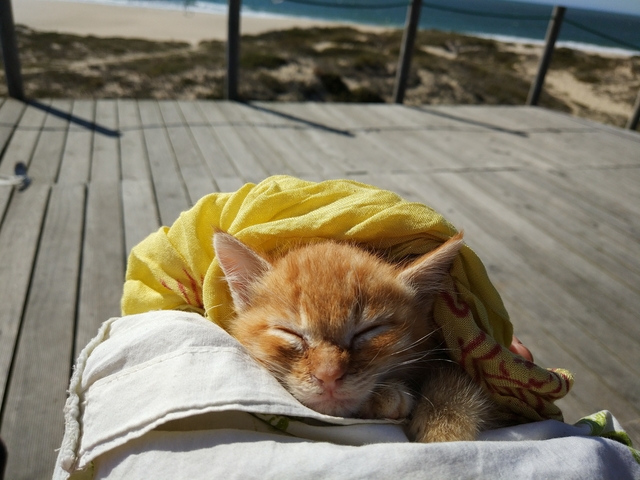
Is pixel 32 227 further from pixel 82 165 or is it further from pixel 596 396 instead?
pixel 596 396

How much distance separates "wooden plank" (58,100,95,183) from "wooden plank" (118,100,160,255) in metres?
0.29

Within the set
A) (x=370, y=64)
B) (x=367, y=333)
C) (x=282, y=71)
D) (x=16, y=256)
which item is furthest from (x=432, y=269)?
(x=370, y=64)

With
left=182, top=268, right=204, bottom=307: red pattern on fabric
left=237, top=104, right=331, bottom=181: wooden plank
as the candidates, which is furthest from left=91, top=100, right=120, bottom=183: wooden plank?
left=182, top=268, right=204, bottom=307: red pattern on fabric

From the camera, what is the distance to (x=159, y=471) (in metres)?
0.85

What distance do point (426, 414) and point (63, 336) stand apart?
1755mm

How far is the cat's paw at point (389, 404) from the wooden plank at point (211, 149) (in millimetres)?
2710

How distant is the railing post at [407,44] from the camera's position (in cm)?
677

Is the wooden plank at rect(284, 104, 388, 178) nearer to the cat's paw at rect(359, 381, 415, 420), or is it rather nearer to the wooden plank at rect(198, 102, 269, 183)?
the wooden plank at rect(198, 102, 269, 183)

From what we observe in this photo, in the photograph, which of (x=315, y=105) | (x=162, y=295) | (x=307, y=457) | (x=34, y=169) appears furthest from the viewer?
(x=315, y=105)

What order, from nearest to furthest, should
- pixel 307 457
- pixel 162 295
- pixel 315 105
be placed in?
pixel 307 457, pixel 162 295, pixel 315 105

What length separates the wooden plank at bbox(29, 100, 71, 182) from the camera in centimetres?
369

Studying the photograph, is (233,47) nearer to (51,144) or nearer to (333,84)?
(51,144)

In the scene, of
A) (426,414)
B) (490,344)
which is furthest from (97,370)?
(490,344)

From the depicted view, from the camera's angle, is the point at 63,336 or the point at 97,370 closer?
the point at 97,370
